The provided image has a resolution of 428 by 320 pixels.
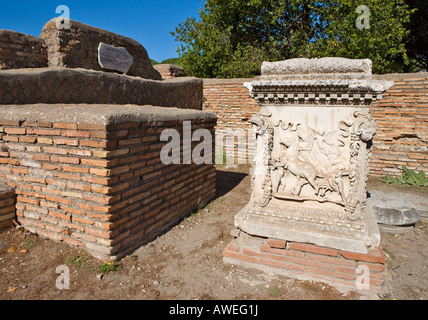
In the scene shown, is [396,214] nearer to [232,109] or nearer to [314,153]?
[314,153]

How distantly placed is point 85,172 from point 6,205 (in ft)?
3.99

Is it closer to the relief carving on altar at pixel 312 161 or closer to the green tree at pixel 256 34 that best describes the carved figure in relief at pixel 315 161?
the relief carving on altar at pixel 312 161

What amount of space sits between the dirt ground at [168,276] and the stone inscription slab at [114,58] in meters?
3.56

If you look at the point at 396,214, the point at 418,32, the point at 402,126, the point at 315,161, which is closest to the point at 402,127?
the point at 402,126

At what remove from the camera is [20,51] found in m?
4.69

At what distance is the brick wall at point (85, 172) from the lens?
10.2ft

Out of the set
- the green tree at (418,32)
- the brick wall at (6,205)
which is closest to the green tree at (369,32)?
the green tree at (418,32)

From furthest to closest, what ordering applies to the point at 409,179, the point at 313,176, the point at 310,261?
the point at 409,179 < the point at 313,176 < the point at 310,261

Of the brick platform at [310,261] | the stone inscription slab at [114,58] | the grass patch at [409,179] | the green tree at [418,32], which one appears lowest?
the brick platform at [310,261]

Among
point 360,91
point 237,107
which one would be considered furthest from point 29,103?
point 237,107

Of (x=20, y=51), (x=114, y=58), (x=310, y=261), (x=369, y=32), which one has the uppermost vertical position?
(x=369, y=32)

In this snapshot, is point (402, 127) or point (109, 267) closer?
point (109, 267)
